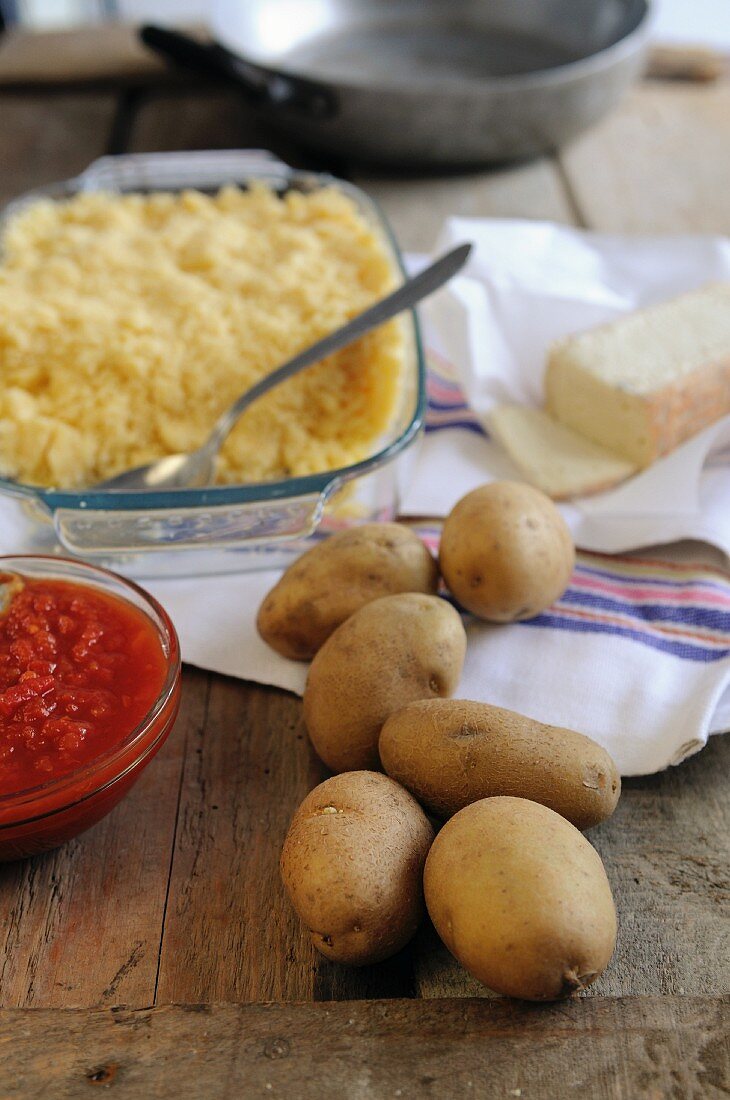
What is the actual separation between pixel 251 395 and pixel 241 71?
103 centimetres

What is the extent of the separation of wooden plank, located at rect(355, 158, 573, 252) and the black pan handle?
25 centimetres

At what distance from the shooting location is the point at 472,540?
1.23 metres

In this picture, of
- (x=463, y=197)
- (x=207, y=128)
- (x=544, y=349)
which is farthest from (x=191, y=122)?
(x=544, y=349)

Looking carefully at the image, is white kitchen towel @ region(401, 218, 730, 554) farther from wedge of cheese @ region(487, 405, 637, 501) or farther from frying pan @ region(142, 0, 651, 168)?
frying pan @ region(142, 0, 651, 168)

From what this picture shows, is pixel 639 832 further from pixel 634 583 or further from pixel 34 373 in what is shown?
pixel 34 373

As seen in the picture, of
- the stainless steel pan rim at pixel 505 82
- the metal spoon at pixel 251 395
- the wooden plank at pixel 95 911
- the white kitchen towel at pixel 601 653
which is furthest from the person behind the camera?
the stainless steel pan rim at pixel 505 82

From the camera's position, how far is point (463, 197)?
2.29m

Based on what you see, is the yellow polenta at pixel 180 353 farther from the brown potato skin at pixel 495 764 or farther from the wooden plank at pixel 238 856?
the brown potato skin at pixel 495 764

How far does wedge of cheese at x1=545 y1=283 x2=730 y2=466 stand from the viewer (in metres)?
1.51

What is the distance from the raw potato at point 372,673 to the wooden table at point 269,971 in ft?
0.29

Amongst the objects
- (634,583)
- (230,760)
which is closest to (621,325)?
(634,583)

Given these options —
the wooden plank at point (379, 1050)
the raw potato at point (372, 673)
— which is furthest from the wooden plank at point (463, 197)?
the wooden plank at point (379, 1050)

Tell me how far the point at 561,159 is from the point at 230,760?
5.86ft

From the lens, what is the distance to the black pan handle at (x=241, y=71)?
2.09 meters
